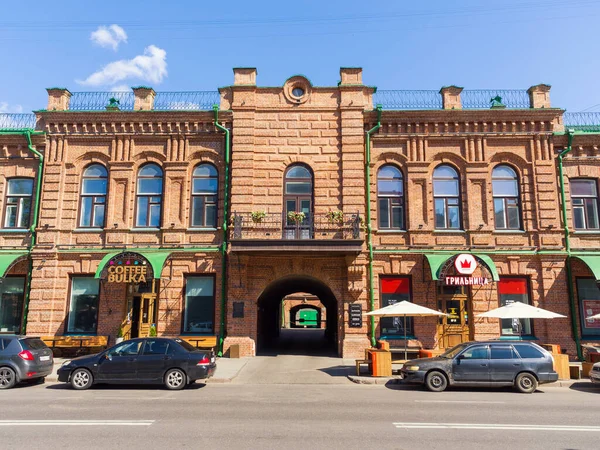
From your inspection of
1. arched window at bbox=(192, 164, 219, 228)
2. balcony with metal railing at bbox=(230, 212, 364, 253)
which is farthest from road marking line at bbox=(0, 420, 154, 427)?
arched window at bbox=(192, 164, 219, 228)

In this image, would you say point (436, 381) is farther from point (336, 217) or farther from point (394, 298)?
point (336, 217)

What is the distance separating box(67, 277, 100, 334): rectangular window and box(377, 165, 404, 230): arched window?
12613mm

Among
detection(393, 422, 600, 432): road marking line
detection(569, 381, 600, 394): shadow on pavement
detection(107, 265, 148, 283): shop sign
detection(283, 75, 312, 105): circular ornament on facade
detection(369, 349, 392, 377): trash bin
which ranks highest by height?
detection(283, 75, 312, 105): circular ornament on facade

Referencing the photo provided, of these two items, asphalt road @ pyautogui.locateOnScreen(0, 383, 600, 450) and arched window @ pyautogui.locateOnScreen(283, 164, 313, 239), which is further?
arched window @ pyautogui.locateOnScreen(283, 164, 313, 239)

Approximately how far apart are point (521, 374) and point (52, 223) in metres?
18.7

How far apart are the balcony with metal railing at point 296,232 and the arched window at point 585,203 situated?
9.69m

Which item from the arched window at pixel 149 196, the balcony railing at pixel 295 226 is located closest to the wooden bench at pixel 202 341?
the balcony railing at pixel 295 226

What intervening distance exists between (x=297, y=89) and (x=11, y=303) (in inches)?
613

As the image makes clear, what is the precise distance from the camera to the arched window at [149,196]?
19750 mm

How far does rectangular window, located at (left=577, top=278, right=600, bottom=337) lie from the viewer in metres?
18.4

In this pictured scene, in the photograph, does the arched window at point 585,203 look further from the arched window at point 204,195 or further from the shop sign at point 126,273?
the shop sign at point 126,273

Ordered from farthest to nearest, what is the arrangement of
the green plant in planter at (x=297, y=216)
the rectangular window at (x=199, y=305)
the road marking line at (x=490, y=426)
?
the rectangular window at (x=199, y=305)
the green plant in planter at (x=297, y=216)
the road marking line at (x=490, y=426)

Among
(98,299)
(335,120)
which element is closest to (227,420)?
(98,299)

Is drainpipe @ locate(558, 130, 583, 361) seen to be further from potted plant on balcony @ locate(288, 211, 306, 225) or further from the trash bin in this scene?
potted plant on balcony @ locate(288, 211, 306, 225)
